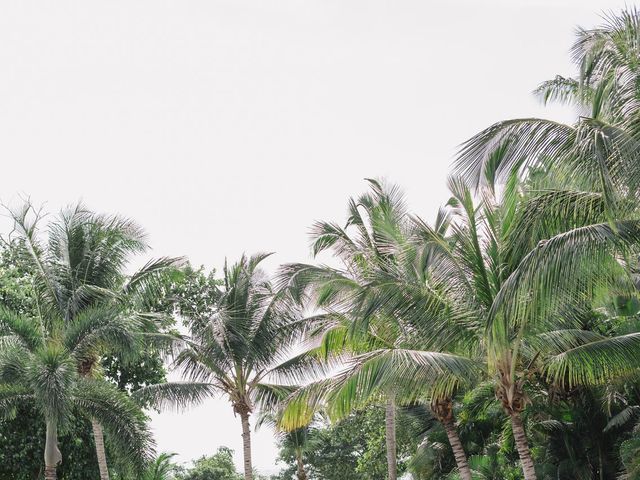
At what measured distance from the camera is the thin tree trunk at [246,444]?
22.3 m

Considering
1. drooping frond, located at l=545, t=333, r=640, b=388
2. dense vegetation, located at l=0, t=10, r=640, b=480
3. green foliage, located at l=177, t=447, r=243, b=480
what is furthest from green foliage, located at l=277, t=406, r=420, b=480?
drooping frond, located at l=545, t=333, r=640, b=388

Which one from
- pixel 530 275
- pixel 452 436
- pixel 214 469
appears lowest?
pixel 452 436

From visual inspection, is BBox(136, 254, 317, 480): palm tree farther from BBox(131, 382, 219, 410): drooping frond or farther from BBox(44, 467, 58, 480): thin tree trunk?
BBox(44, 467, 58, 480): thin tree trunk

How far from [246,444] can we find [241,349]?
3037 mm

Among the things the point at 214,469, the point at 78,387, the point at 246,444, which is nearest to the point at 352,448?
the point at 214,469

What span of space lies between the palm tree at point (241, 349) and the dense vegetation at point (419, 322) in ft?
0.15

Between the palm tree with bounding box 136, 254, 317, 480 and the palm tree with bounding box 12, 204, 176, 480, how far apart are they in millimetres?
1508

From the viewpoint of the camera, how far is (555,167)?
9.65 m

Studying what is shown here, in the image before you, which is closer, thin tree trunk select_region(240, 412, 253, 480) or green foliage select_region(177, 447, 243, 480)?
thin tree trunk select_region(240, 412, 253, 480)

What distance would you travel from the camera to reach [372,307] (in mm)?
13602

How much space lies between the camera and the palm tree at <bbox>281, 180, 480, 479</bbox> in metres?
12.1

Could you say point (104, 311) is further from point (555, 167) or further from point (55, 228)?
point (555, 167)

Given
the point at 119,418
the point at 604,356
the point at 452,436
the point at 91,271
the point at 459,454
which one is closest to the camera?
the point at 604,356

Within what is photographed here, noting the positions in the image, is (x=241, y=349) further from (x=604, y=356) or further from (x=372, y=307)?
(x=604, y=356)
